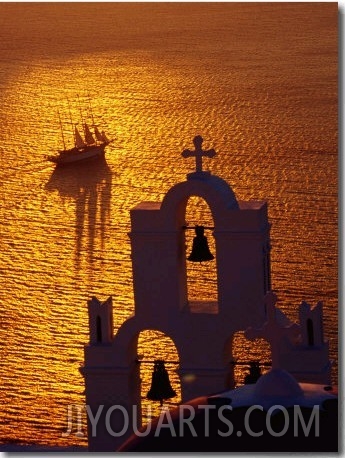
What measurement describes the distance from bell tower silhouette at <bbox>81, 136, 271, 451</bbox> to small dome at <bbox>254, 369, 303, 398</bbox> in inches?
44.0

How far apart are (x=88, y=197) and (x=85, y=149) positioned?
3270mm

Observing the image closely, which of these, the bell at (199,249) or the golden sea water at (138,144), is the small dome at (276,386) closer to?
the bell at (199,249)

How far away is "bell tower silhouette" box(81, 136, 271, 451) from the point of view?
5.99 m

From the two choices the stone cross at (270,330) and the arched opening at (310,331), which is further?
the arched opening at (310,331)

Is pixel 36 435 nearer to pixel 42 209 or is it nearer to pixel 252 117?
pixel 42 209

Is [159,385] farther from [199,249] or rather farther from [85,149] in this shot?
[85,149]

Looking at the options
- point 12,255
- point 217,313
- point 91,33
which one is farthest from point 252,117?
point 217,313

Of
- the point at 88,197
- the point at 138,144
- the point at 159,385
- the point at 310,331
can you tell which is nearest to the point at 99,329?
the point at 159,385

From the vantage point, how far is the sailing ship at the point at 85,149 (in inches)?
957

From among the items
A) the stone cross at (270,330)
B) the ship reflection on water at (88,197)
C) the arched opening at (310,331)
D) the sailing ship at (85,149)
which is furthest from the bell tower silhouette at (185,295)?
the sailing ship at (85,149)

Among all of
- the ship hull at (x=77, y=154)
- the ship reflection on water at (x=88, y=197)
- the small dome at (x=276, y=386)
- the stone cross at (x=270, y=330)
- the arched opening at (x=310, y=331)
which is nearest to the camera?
the small dome at (x=276, y=386)

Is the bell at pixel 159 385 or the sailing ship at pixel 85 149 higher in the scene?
the sailing ship at pixel 85 149

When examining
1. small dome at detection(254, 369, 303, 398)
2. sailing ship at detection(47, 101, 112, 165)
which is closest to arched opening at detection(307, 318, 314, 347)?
small dome at detection(254, 369, 303, 398)

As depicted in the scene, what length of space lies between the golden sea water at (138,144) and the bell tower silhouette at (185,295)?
21.3ft
